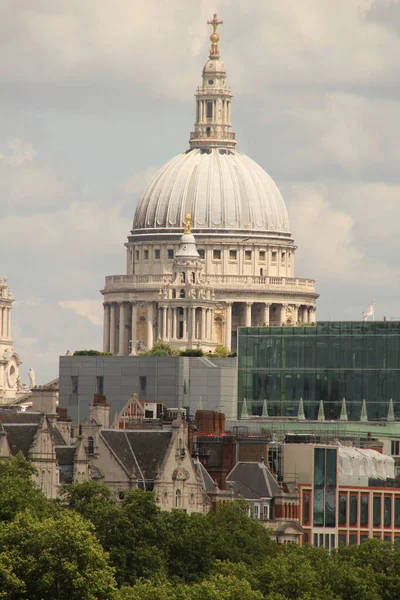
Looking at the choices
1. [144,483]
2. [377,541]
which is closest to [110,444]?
[144,483]

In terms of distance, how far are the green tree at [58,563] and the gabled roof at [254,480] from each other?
4518 cm

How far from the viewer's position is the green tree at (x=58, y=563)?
439ft

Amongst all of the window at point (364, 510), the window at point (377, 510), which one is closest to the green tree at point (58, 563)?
the window at point (364, 510)

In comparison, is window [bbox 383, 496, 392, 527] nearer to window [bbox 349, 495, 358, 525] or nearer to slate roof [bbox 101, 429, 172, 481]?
window [bbox 349, 495, 358, 525]

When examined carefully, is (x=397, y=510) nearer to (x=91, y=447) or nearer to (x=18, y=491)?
(x=91, y=447)

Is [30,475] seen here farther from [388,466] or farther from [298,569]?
[388,466]

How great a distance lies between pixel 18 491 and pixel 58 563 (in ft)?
70.4

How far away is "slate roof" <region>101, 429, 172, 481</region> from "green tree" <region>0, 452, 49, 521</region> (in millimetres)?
7644

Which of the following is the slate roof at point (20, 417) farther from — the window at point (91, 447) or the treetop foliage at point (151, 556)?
the treetop foliage at point (151, 556)

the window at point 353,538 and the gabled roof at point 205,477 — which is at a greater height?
the gabled roof at point 205,477

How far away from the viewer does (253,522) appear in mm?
169875

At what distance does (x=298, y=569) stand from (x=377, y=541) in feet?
65.2

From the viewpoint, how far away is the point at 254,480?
601 ft

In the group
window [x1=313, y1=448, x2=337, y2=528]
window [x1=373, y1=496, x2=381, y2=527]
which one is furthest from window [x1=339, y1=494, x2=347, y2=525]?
window [x1=373, y1=496, x2=381, y2=527]
